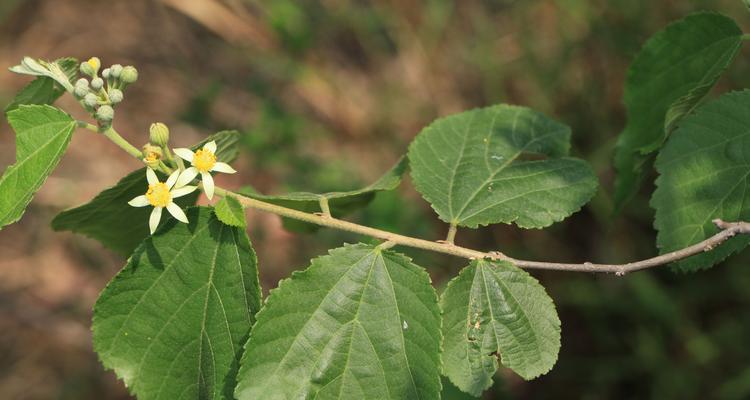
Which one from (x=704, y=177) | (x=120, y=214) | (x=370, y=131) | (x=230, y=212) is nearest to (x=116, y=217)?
(x=120, y=214)

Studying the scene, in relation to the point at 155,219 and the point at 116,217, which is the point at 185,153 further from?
the point at 116,217

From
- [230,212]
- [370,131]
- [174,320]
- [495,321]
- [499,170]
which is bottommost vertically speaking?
[370,131]

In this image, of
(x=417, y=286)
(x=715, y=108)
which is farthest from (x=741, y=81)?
(x=417, y=286)

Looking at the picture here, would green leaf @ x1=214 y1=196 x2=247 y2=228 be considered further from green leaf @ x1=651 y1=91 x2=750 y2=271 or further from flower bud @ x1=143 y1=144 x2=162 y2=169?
green leaf @ x1=651 y1=91 x2=750 y2=271

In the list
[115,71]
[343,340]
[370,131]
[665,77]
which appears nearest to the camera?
[343,340]

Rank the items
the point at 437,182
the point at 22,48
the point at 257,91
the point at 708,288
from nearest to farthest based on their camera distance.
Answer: the point at 437,182
the point at 708,288
the point at 257,91
the point at 22,48

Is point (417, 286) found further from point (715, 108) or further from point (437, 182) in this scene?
point (715, 108)
